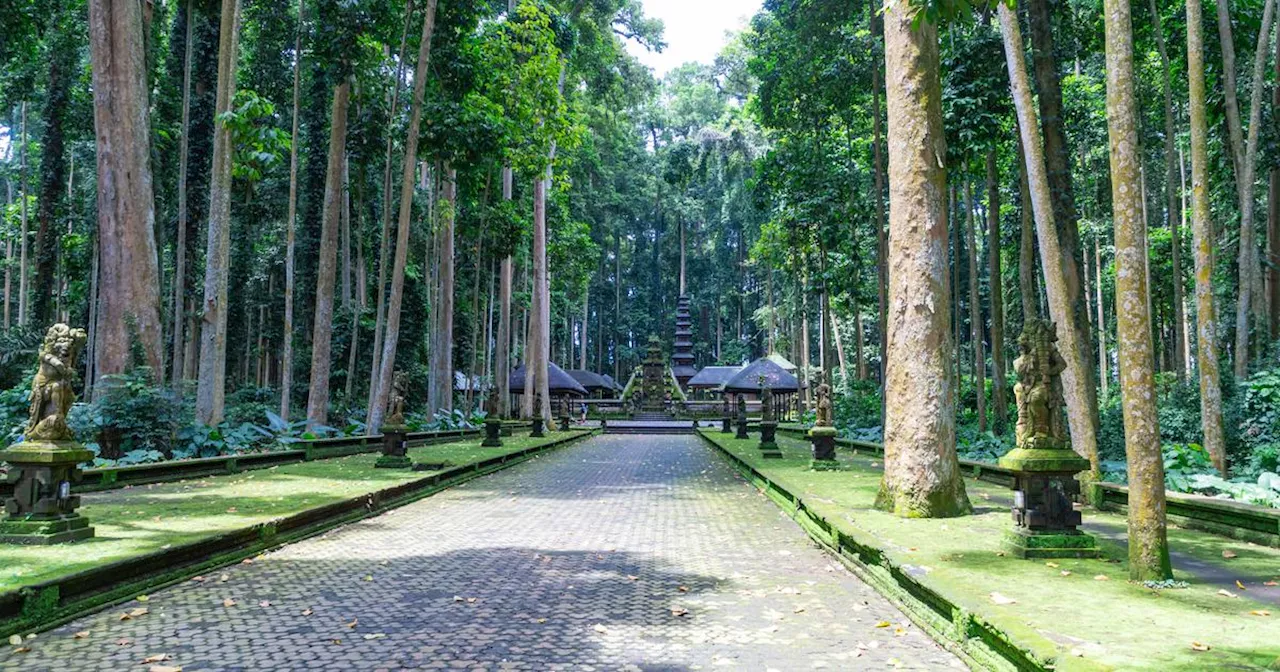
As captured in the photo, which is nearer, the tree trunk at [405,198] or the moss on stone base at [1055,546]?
the moss on stone base at [1055,546]

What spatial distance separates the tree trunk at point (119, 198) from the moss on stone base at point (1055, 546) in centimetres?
1300

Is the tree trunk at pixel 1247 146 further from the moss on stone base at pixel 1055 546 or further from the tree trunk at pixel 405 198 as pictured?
the tree trunk at pixel 405 198

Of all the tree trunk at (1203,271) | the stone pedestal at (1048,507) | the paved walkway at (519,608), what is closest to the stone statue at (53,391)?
the paved walkway at (519,608)

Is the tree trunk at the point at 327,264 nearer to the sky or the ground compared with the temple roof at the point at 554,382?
nearer to the sky

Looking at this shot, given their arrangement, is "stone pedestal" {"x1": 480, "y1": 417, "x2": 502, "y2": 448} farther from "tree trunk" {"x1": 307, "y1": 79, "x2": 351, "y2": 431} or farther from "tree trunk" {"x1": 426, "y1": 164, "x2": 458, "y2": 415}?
"tree trunk" {"x1": 307, "y1": 79, "x2": 351, "y2": 431}

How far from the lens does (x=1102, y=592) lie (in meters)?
4.77

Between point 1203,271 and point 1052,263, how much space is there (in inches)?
78.9

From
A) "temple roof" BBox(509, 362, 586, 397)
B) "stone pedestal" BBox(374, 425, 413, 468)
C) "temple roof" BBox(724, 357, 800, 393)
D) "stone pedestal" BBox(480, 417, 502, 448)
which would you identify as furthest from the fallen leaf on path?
"temple roof" BBox(509, 362, 586, 397)

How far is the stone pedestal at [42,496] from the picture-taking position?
20.3 feet

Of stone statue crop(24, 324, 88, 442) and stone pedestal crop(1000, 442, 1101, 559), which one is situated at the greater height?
stone statue crop(24, 324, 88, 442)

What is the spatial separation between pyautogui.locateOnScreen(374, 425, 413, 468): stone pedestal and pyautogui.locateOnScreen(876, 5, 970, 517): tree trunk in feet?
28.0

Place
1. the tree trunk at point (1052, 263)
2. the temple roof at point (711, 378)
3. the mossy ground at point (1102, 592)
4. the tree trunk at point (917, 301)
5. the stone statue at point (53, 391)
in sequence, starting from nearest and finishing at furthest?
the mossy ground at point (1102, 592)
the stone statue at point (53, 391)
the tree trunk at point (917, 301)
the tree trunk at point (1052, 263)
the temple roof at point (711, 378)

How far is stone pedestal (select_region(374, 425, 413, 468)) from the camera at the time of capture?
13.9 m

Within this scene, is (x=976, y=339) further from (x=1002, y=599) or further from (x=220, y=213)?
(x=220, y=213)
